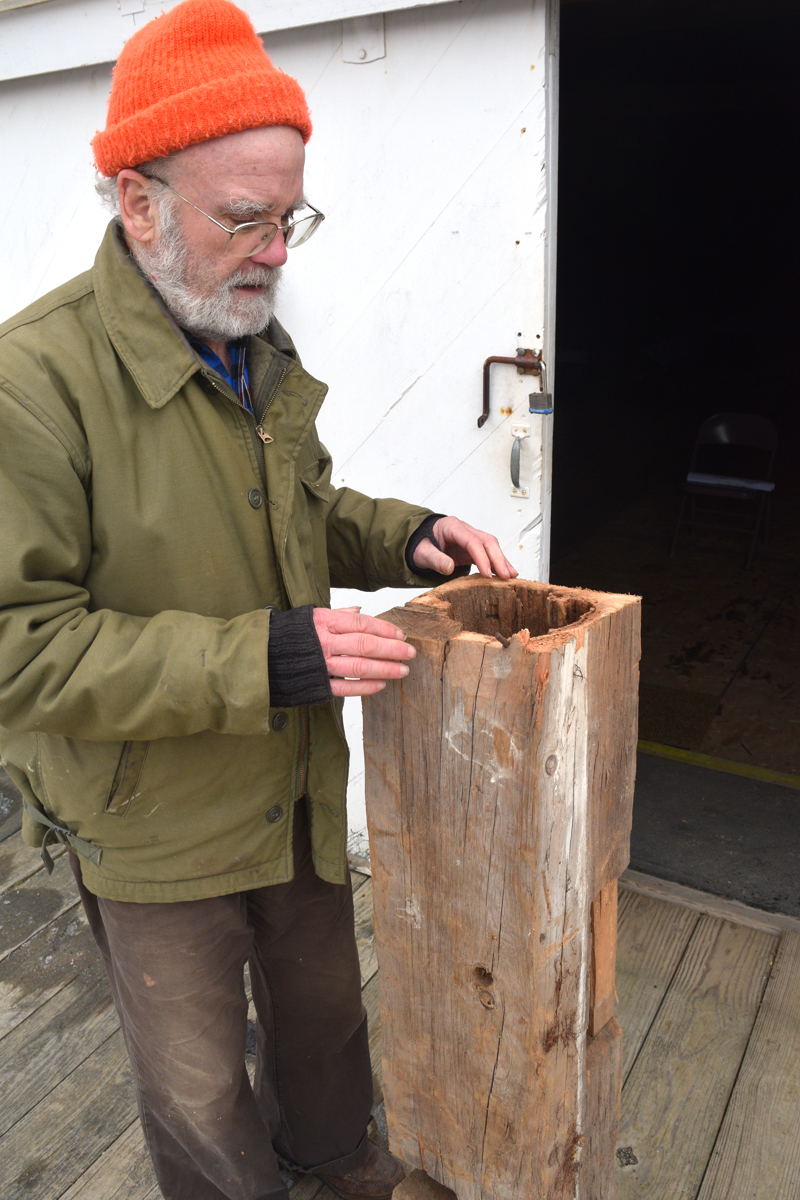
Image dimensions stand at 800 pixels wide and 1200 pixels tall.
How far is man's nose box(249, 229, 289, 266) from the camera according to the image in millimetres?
1475

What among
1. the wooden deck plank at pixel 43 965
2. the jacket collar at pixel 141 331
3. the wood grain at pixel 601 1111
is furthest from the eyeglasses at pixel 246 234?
the wooden deck plank at pixel 43 965

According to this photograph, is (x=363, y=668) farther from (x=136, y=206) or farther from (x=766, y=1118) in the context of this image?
(x=766, y=1118)

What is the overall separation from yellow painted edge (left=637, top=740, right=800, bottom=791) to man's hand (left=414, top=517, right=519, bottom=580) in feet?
7.97

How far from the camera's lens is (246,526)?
1.53 metres

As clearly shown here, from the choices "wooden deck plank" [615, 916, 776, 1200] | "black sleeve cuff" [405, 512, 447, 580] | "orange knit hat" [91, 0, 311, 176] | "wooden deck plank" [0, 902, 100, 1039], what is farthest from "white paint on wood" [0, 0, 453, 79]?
"wooden deck plank" [615, 916, 776, 1200]

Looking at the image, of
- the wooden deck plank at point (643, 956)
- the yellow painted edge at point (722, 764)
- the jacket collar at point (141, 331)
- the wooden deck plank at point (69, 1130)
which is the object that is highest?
the jacket collar at point (141, 331)

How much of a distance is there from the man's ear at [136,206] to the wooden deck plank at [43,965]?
2.22 meters

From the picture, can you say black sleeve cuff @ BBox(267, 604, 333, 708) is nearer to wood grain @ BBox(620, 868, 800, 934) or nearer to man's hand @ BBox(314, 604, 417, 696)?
man's hand @ BBox(314, 604, 417, 696)

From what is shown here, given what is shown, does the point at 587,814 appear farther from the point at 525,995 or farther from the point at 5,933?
the point at 5,933

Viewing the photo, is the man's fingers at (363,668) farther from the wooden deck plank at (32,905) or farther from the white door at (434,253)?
the wooden deck plank at (32,905)

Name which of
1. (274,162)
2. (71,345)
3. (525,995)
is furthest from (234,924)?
(274,162)

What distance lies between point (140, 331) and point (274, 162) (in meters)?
0.34

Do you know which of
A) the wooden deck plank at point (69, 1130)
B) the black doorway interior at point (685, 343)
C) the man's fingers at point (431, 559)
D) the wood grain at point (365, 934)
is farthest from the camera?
the black doorway interior at point (685, 343)

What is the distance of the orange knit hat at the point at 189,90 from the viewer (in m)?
1.35
